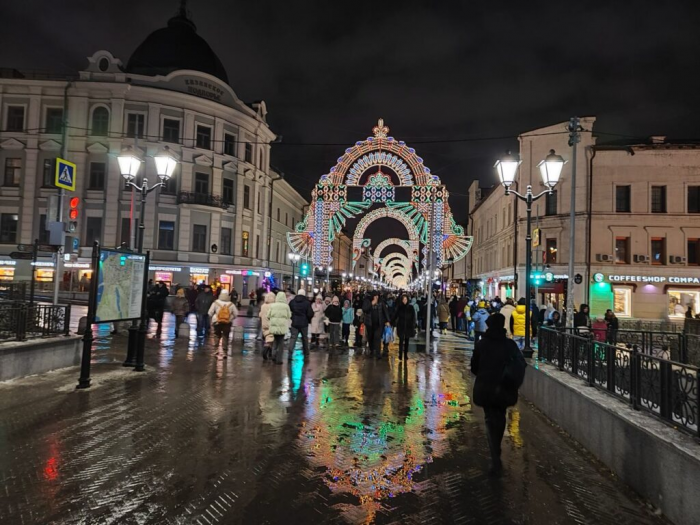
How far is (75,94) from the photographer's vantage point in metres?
34.6

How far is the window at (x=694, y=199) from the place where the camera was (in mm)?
29547

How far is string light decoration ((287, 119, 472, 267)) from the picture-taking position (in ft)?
71.2

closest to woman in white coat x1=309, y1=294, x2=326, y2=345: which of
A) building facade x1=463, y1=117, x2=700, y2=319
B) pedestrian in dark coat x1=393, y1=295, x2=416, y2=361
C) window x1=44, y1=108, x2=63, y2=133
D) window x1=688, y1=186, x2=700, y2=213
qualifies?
pedestrian in dark coat x1=393, y1=295, x2=416, y2=361

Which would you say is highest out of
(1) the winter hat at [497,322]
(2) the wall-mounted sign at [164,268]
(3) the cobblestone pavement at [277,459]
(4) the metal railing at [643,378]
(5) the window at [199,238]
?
(5) the window at [199,238]

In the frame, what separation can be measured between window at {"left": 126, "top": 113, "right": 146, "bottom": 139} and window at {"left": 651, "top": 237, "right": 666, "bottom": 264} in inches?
1422

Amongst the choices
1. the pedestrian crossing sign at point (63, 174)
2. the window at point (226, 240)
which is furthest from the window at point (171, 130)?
the pedestrian crossing sign at point (63, 174)

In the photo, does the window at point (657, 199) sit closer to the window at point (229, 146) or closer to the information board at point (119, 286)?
the window at point (229, 146)

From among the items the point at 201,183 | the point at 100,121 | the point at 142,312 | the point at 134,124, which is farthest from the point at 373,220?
the point at 100,121

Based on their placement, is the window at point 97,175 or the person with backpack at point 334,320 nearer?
the person with backpack at point 334,320

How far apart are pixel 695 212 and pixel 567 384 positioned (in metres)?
29.6

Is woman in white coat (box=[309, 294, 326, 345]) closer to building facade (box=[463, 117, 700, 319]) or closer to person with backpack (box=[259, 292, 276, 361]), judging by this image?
person with backpack (box=[259, 292, 276, 361])

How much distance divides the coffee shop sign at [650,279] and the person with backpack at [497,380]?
28.8 meters

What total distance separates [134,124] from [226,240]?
10.9 m

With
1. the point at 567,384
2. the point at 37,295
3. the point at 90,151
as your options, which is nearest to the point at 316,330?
the point at 567,384
